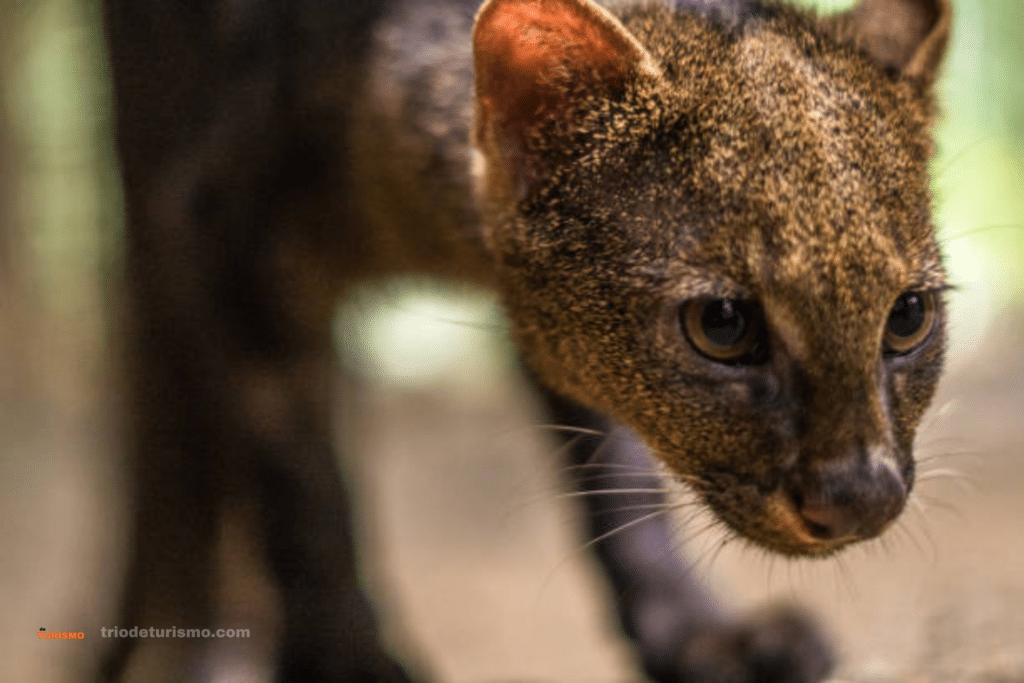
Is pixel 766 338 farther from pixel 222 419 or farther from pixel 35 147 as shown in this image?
pixel 35 147

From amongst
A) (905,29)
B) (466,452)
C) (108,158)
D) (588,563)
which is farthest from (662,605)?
(466,452)

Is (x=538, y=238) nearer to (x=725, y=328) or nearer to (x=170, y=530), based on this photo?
(x=725, y=328)

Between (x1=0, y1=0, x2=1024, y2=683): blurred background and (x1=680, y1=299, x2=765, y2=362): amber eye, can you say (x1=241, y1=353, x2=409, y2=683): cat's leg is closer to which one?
(x1=0, y1=0, x2=1024, y2=683): blurred background

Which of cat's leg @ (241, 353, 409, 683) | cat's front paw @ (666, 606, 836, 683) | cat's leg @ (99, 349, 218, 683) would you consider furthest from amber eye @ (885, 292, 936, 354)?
cat's leg @ (99, 349, 218, 683)

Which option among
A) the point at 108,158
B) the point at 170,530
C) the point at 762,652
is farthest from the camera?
the point at 762,652

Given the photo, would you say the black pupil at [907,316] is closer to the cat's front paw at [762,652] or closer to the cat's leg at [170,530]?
the cat's front paw at [762,652]

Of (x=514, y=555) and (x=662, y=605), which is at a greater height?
(x=662, y=605)

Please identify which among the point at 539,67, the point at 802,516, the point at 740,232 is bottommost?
the point at 802,516
